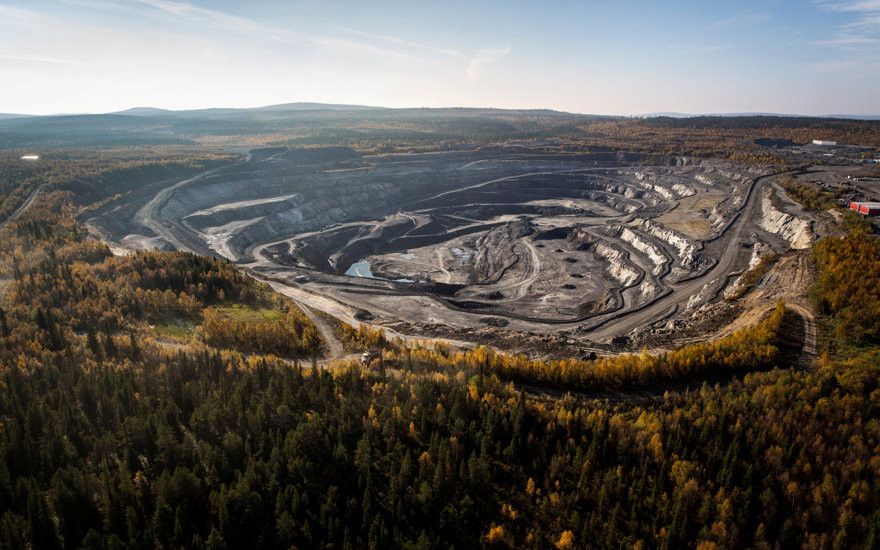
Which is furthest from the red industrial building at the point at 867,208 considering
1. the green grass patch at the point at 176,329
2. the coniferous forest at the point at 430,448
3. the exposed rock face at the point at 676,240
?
the green grass patch at the point at 176,329

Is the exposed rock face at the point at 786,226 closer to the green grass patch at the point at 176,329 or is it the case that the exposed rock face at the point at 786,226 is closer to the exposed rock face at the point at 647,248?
the exposed rock face at the point at 647,248

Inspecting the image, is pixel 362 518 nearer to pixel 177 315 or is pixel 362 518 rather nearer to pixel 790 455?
pixel 790 455

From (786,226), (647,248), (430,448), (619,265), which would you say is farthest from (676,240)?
(430,448)

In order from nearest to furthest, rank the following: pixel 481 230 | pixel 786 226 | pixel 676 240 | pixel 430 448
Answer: pixel 430 448
pixel 786 226
pixel 676 240
pixel 481 230

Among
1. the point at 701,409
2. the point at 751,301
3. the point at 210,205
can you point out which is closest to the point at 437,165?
the point at 210,205

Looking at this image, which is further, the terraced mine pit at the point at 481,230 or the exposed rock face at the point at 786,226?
the exposed rock face at the point at 786,226

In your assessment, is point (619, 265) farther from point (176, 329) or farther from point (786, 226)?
point (176, 329)

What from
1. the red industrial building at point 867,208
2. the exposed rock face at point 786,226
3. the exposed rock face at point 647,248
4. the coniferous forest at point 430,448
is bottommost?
the coniferous forest at point 430,448
